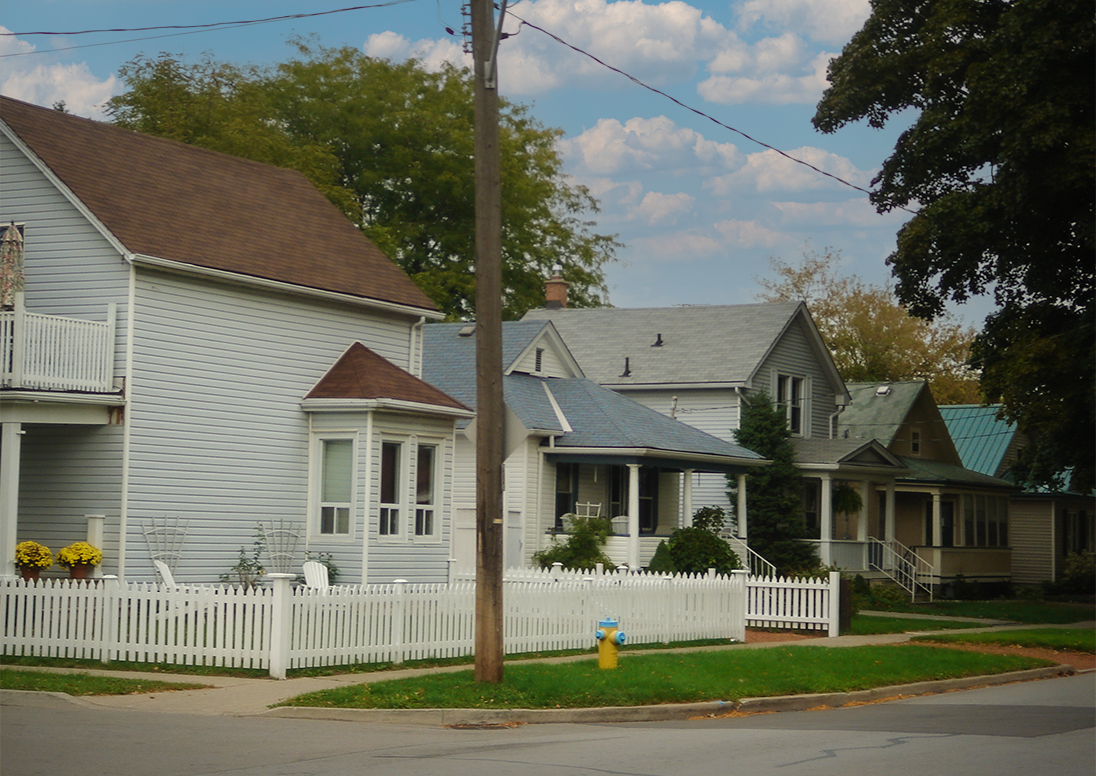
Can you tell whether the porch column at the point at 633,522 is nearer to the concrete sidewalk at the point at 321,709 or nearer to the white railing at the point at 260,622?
the white railing at the point at 260,622

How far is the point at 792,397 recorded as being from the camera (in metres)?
38.8

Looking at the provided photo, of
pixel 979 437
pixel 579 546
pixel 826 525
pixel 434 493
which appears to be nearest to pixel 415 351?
pixel 434 493

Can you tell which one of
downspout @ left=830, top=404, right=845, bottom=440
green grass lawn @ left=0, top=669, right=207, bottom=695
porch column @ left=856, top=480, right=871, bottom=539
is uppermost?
downspout @ left=830, top=404, right=845, bottom=440

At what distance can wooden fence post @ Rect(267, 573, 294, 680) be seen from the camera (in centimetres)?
1481

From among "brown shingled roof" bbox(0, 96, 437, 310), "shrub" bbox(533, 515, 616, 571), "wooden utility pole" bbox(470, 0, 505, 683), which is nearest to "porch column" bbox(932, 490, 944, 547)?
"shrub" bbox(533, 515, 616, 571)

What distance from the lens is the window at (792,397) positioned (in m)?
38.3

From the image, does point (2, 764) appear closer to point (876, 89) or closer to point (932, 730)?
point (932, 730)

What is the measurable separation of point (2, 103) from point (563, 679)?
1431cm

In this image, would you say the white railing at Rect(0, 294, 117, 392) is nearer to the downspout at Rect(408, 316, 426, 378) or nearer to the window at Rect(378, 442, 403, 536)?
the window at Rect(378, 442, 403, 536)

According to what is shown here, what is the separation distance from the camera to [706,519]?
102 ft

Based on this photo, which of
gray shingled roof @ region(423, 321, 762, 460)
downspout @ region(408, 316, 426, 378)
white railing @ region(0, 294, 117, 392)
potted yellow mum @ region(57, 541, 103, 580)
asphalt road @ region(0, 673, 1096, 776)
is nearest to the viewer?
asphalt road @ region(0, 673, 1096, 776)

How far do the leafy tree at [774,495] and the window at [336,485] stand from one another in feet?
48.1

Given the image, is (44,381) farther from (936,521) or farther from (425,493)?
(936,521)

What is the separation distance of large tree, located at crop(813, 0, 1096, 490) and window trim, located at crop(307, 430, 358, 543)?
1265 cm
